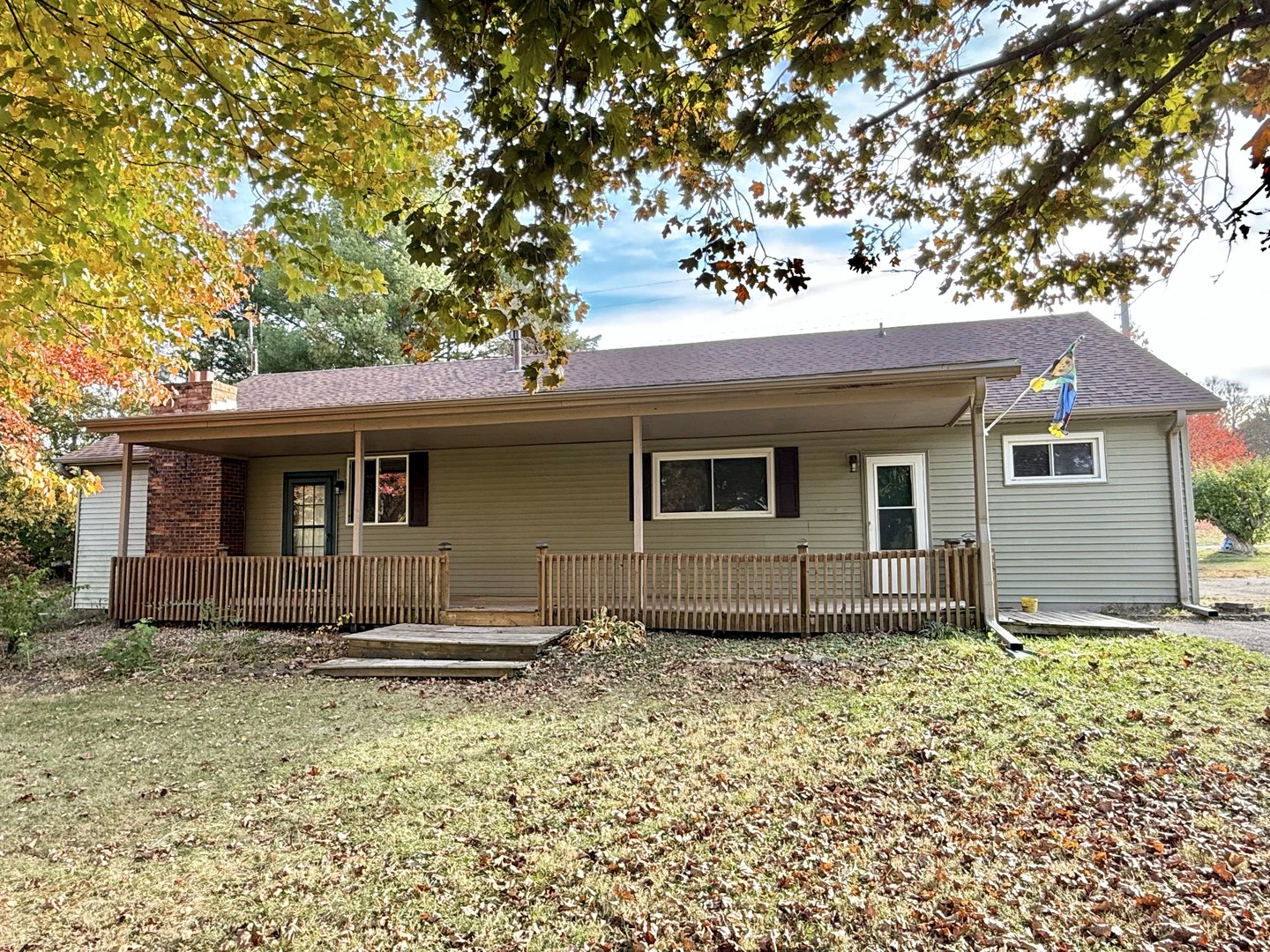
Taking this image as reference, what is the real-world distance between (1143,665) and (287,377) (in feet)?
50.0

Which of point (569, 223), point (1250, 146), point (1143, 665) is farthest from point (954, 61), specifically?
point (1143, 665)

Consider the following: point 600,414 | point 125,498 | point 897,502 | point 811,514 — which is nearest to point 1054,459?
point 897,502

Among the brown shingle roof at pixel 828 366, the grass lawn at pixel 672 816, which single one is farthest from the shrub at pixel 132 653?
the brown shingle roof at pixel 828 366

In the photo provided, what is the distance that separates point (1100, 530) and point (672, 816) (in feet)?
29.7

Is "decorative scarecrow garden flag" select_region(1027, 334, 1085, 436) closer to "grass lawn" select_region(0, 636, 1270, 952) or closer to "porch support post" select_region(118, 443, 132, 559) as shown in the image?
"grass lawn" select_region(0, 636, 1270, 952)

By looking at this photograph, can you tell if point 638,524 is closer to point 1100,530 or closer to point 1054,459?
point 1054,459

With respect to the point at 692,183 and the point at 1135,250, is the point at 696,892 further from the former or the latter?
the point at 1135,250

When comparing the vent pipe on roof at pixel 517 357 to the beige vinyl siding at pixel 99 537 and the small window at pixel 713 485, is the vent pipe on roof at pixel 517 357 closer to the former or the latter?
the small window at pixel 713 485

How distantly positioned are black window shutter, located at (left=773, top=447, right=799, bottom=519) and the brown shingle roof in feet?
4.04

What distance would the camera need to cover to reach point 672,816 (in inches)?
142

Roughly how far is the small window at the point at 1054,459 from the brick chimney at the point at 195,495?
12693 millimetres

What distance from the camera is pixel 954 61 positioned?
504 centimetres

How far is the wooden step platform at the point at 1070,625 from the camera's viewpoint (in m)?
7.84

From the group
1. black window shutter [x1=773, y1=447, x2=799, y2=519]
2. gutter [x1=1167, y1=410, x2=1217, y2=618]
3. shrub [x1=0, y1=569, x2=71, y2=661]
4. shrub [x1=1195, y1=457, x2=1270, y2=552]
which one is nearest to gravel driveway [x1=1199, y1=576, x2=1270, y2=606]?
gutter [x1=1167, y1=410, x2=1217, y2=618]
